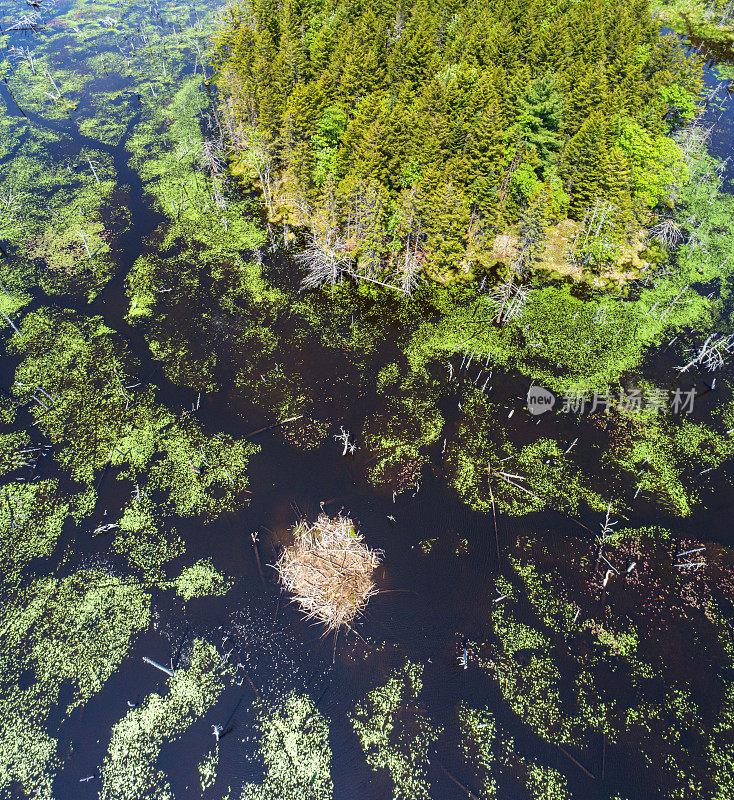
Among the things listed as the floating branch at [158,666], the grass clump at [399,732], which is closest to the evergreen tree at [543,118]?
the grass clump at [399,732]

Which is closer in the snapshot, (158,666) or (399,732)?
(399,732)

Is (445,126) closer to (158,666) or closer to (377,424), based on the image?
(377,424)

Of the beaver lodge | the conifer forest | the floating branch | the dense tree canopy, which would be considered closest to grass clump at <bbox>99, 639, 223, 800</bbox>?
the conifer forest

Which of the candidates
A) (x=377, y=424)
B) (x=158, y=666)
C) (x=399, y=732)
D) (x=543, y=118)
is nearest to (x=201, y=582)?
(x=158, y=666)

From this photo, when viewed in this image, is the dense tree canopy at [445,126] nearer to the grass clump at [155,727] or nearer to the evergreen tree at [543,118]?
the evergreen tree at [543,118]

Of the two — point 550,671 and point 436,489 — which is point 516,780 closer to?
point 550,671

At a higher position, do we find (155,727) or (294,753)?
(155,727)
